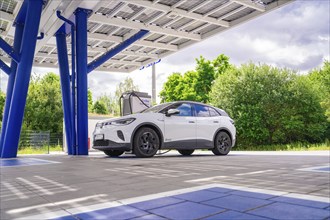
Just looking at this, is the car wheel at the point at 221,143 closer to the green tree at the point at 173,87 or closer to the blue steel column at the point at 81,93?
the blue steel column at the point at 81,93

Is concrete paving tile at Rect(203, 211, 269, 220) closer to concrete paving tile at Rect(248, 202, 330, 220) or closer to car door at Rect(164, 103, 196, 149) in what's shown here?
concrete paving tile at Rect(248, 202, 330, 220)

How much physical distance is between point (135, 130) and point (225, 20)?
9212mm

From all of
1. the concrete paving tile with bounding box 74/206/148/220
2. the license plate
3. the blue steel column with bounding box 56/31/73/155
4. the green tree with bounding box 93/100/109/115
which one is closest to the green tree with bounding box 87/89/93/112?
the green tree with bounding box 93/100/109/115

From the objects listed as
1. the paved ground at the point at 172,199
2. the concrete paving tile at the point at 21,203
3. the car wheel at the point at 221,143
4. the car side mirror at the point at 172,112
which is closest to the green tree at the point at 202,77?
the car wheel at the point at 221,143

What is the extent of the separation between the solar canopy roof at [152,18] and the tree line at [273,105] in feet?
20.5

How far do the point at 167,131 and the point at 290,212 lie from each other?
5492 millimetres

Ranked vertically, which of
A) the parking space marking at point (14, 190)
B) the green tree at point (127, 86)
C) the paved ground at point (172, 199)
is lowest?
the parking space marking at point (14, 190)

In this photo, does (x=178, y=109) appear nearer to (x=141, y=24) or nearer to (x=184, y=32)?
(x=141, y=24)

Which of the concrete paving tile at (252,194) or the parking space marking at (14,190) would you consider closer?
the concrete paving tile at (252,194)

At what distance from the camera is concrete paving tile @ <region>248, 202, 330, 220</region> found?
5.34ft

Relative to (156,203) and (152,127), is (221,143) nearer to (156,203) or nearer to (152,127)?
(152,127)

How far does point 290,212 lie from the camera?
1718mm

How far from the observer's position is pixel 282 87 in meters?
19.8

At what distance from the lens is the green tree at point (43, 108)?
2592cm
